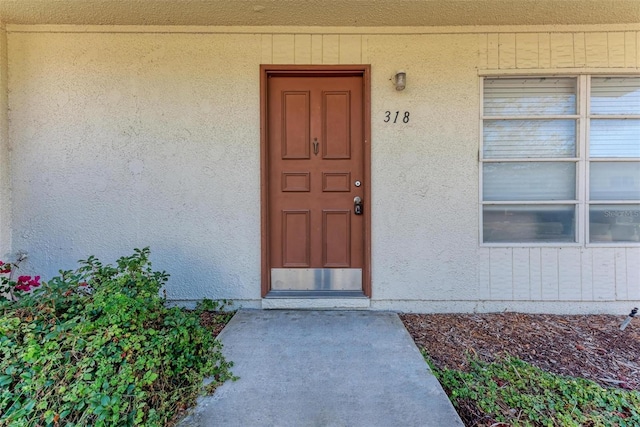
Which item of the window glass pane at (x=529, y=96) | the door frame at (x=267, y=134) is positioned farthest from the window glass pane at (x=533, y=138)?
the door frame at (x=267, y=134)

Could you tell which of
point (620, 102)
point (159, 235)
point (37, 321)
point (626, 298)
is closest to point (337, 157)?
point (159, 235)

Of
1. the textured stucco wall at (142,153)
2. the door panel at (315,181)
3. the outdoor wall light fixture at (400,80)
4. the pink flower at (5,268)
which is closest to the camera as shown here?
the pink flower at (5,268)

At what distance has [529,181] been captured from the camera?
11.0ft

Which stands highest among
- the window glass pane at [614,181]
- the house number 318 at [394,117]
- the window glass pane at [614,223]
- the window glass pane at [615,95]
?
the window glass pane at [615,95]

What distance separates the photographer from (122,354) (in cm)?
179

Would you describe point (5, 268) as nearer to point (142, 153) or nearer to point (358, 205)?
Result: point (142, 153)

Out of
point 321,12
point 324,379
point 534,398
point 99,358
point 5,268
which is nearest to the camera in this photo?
point 99,358

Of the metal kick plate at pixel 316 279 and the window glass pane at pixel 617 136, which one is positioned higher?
the window glass pane at pixel 617 136

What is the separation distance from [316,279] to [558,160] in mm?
2804

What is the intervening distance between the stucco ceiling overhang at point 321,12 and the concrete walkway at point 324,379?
292 cm

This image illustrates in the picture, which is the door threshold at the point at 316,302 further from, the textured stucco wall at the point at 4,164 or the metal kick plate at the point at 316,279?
the textured stucco wall at the point at 4,164

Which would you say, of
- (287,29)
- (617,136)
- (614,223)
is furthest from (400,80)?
(614,223)

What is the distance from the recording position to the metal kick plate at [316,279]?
136 inches

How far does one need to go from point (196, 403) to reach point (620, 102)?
4.69 metres
